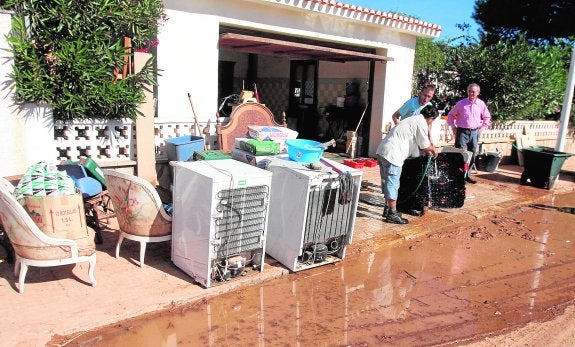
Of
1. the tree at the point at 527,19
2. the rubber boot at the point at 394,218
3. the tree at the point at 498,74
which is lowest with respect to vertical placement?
the rubber boot at the point at 394,218

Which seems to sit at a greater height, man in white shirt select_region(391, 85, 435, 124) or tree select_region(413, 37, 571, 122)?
tree select_region(413, 37, 571, 122)

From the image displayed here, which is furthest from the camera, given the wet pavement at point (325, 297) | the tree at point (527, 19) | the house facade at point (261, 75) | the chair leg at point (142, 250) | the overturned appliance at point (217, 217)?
the tree at point (527, 19)

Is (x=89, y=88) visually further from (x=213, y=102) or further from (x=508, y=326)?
(x=508, y=326)

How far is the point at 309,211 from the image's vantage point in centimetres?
427

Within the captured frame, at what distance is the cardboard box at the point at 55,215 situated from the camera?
143 inches

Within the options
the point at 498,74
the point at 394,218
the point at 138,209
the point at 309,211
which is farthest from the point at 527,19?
the point at 138,209

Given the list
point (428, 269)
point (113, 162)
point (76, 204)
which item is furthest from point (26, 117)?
point (428, 269)

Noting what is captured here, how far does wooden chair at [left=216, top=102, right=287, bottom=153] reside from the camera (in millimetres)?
7059

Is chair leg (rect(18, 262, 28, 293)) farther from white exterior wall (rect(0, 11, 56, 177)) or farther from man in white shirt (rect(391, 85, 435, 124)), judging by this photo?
man in white shirt (rect(391, 85, 435, 124))

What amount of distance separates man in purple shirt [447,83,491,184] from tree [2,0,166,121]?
19.5 feet

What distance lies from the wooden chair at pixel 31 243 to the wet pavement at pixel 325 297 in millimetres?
296

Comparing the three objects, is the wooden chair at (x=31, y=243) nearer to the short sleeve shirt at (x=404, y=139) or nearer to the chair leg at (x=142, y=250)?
the chair leg at (x=142, y=250)

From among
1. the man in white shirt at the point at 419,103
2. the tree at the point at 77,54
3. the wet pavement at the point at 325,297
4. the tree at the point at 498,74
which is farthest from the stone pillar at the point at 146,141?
the tree at the point at 498,74

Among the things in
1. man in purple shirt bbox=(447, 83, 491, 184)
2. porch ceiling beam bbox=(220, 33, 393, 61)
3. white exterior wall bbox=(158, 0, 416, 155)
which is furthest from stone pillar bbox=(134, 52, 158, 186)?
man in purple shirt bbox=(447, 83, 491, 184)
